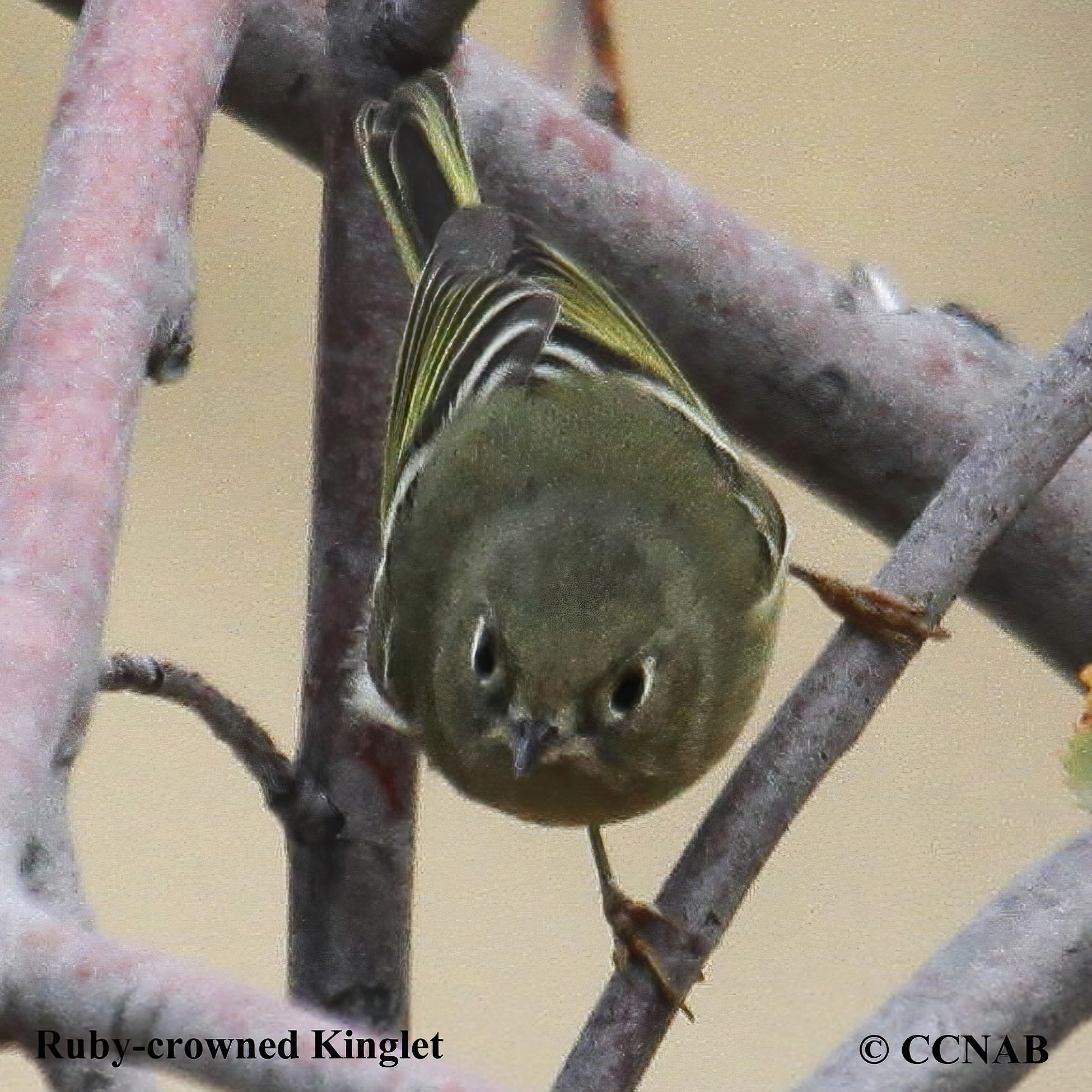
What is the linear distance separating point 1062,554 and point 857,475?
14cm

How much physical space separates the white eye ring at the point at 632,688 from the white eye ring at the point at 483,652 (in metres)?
0.07

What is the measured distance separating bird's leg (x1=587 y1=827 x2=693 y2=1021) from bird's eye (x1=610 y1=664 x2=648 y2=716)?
0.35ft

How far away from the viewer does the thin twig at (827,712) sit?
0.84 meters

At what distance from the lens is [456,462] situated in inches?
50.5

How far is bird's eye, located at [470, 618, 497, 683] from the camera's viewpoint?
44.6 inches

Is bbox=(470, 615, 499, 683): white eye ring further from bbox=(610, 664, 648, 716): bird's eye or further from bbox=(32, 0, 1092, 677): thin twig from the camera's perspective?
bbox=(32, 0, 1092, 677): thin twig

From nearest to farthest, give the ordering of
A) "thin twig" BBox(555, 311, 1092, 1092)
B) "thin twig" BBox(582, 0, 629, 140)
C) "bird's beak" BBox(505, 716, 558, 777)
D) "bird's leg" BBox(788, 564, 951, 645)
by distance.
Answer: "thin twig" BBox(555, 311, 1092, 1092) → "bird's leg" BBox(788, 564, 951, 645) → "bird's beak" BBox(505, 716, 558, 777) → "thin twig" BBox(582, 0, 629, 140)

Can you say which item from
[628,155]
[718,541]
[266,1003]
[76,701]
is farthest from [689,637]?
[266,1003]

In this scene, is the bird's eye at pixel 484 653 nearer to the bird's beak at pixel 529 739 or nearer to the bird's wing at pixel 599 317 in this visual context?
the bird's beak at pixel 529 739

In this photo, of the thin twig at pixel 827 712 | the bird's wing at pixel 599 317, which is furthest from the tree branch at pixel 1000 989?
the bird's wing at pixel 599 317

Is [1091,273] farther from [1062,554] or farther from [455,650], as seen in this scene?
[455,650]

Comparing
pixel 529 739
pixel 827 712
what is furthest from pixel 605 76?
pixel 827 712

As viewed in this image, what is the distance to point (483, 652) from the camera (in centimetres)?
114

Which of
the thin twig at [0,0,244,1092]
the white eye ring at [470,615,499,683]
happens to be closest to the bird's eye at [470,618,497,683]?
the white eye ring at [470,615,499,683]
